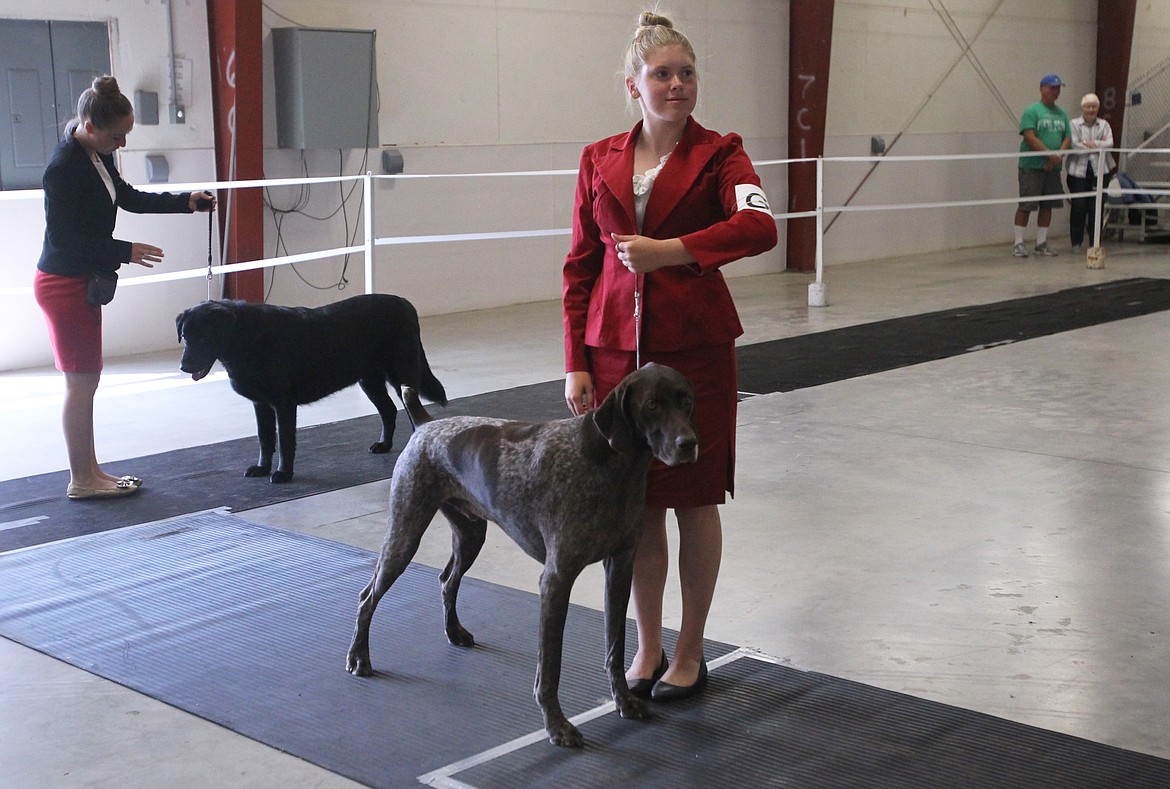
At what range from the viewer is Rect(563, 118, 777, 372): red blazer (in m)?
2.63

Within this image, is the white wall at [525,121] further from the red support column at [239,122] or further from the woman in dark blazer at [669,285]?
the woman in dark blazer at [669,285]

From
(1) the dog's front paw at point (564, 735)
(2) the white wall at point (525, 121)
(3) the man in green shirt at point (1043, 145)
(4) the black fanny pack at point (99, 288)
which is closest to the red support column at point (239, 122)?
(2) the white wall at point (525, 121)

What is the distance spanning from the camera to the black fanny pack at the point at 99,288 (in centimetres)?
439

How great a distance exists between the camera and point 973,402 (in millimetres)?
5996

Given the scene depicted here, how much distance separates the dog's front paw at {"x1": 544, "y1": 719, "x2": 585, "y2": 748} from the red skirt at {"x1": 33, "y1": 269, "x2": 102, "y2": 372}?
250 cm

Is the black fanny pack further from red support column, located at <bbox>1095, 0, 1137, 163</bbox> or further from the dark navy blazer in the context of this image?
red support column, located at <bbox>1095, 0, 1137, 163</bbox>

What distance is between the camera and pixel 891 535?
13.2 feet

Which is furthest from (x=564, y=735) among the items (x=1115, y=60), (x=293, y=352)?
(x=1115, y=60)

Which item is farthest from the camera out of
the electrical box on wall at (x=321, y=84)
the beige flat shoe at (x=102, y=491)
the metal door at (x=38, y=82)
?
the electrical box on wall at (x=321, y=84)

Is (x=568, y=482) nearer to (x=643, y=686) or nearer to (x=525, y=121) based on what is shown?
(x=643, y=686)

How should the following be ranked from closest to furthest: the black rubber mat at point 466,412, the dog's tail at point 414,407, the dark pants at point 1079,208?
the dog's tail at point 414,407
the black rubber mat at point 466,412
the dark pants at point 1079,208

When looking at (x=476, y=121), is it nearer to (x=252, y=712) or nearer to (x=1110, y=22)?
(x=252, y=712)

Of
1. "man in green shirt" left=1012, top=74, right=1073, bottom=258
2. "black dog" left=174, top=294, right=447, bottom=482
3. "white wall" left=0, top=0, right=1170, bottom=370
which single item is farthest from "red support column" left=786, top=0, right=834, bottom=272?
"black dog" left=174, top=294, right=447, bottom=482

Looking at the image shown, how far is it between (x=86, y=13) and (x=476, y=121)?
9.23 ft
